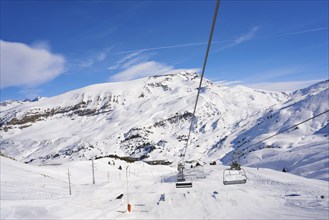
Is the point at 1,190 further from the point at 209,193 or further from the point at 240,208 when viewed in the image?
the point at 240,208

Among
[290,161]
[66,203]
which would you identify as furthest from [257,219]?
[290,161]

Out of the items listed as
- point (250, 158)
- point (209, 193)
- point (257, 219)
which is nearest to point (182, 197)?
point (209, 193)

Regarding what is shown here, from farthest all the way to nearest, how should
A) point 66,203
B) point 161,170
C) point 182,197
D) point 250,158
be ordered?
point 250,158, point 161,170, point 182,197, point 66,203

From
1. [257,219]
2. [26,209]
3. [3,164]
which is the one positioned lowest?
[257,219]

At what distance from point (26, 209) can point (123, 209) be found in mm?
11595

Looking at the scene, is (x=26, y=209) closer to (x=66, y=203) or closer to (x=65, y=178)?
(x=66, y=203)

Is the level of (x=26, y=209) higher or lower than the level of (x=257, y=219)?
higher

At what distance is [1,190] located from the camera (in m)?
50.1

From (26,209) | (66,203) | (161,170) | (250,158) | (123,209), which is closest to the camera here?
(26,209)

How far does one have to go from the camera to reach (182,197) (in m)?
48.7

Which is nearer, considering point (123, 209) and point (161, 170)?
point (123, 209)

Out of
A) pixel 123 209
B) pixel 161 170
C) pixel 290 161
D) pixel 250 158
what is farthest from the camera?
pixel 250 158

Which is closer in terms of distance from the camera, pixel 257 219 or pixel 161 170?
pixel 257 219

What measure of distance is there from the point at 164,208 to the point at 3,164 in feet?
160
